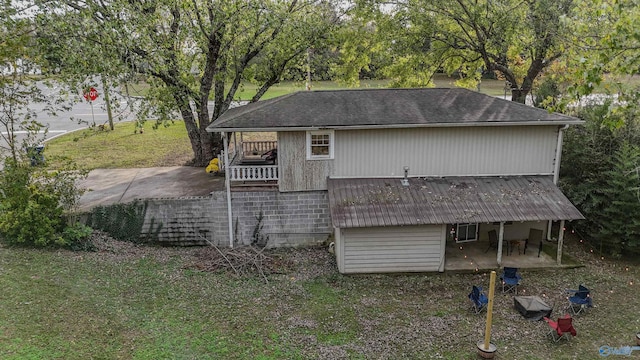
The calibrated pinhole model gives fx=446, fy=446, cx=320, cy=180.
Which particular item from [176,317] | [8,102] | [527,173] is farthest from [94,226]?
[527,173]

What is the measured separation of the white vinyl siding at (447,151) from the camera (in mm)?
13953

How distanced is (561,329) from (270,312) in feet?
21.5

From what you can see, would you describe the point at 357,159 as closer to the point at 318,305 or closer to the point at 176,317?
the point at 318,305

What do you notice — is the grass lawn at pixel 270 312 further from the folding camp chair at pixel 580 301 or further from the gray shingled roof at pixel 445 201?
the gray shingled roof at pixel 445 201

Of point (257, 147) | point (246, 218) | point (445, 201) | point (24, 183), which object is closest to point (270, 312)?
point (246, 218)

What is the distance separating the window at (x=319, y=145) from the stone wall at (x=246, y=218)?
122cm

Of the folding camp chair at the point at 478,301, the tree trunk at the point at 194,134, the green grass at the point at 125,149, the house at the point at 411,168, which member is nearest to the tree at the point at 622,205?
the house at the point at 411,168

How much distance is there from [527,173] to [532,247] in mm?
2465

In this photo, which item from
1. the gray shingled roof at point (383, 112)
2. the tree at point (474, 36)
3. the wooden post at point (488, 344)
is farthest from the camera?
the tree at point (474, 36)

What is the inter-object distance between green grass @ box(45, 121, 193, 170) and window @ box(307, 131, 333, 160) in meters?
8.27

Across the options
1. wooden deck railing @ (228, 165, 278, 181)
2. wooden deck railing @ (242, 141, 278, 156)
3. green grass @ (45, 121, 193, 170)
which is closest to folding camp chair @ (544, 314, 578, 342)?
wooden deck railing @ (228, 165, 278, 181)

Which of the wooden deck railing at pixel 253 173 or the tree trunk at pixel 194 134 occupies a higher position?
the tree trunk at pixel 194 134

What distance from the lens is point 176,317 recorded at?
10.5 meters

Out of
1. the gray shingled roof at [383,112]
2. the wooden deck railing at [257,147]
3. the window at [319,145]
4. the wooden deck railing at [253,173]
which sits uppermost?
the gray shingled roof at [383,112]
